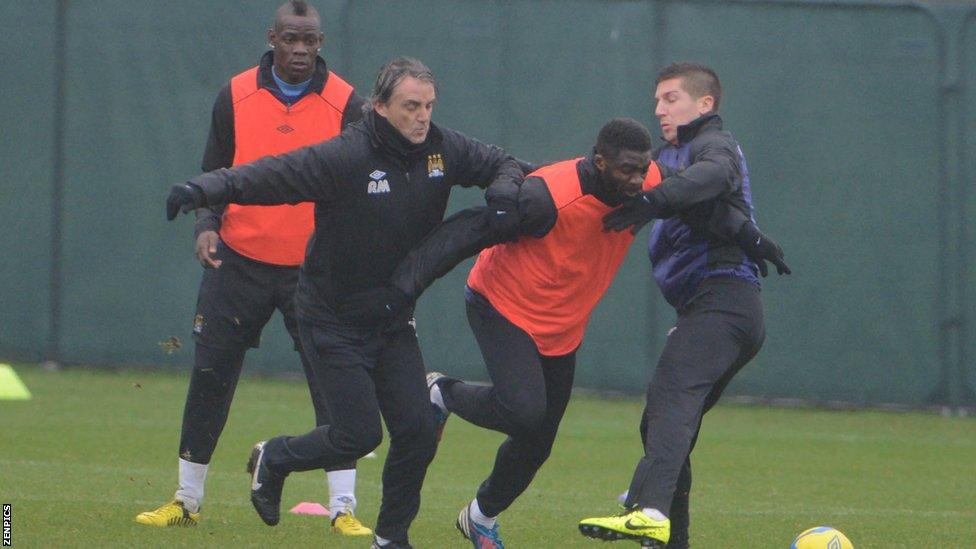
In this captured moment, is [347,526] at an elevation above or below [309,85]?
below

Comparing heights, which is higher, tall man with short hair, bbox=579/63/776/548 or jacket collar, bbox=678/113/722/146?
jacket collar, bbox=678/113/722/146

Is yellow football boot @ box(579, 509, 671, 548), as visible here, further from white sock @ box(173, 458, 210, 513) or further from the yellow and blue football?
white sock @ box(173, 458, 210, 513)

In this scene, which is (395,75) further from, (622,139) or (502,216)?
(622,139)

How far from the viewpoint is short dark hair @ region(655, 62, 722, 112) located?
23.2ft

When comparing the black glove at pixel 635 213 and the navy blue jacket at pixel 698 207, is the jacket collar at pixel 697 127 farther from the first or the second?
the black glove at pixel 635 213

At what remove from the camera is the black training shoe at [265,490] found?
702 cm

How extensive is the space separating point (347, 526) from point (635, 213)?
2188 millimetres

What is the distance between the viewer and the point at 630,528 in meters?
6.05

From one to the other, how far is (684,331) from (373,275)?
135 cm

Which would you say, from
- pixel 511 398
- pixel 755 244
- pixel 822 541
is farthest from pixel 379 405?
pixel 822 541

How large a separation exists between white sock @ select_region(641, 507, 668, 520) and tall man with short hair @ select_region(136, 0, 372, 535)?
175cm

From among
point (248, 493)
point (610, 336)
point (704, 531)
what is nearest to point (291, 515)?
point (248, 493)

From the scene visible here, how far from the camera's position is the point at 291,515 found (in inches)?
315

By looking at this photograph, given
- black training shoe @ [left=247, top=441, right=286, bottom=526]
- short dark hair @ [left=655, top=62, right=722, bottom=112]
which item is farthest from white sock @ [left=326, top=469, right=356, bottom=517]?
short dark hair @ [left=655, top=62, right=722, bottom=112]
